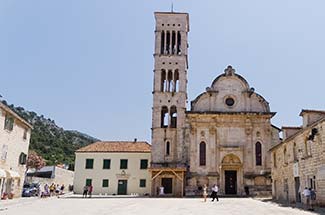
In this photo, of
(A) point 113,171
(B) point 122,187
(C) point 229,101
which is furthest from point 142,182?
(C) point 229,101

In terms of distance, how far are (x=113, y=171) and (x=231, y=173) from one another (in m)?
15.8

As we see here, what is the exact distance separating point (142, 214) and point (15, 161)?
1762 centimetres

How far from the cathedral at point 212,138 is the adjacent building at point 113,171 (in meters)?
6.58

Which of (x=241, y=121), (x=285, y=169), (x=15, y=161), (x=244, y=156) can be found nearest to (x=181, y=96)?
(x=241, y=121)

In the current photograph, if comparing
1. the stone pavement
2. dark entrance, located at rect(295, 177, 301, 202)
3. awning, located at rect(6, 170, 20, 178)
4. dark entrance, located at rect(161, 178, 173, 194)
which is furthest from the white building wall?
dark entrance, located at rect(295, 177, 301, 202)

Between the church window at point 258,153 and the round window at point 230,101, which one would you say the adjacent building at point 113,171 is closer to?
the round window at point 230,101

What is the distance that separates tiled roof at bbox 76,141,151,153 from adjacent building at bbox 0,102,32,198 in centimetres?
1500

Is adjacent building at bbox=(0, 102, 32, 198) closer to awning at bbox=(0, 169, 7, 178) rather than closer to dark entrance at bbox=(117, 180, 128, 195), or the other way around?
awning at bbox=(0, 169, 7, 178)

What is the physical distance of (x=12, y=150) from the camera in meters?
27.5

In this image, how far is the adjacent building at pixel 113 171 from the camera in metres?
44.5

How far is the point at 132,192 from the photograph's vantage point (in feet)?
145

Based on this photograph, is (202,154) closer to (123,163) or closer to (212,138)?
(212,138)

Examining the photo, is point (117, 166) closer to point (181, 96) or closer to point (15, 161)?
point (181, 96)

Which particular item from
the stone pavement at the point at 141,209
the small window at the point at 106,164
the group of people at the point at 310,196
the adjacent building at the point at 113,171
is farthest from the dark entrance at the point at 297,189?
the small window at the point at 106,164
